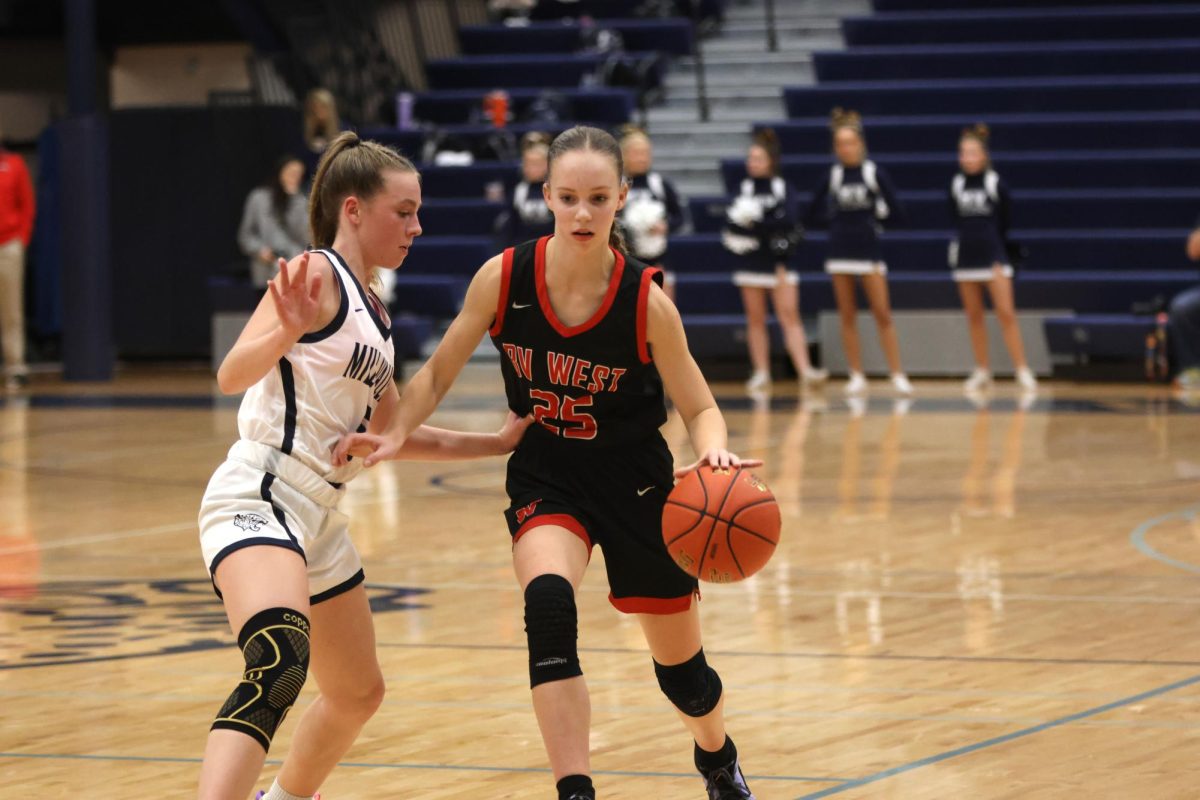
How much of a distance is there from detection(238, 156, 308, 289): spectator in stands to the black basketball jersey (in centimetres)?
1166

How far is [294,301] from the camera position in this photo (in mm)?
3594

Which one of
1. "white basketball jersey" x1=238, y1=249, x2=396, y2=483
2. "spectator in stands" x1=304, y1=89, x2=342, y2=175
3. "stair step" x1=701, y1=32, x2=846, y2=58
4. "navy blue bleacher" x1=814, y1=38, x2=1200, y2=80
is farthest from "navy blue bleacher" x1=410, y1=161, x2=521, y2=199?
"white basketball jersey" x1=238, y1=249, x2=396, y2=483

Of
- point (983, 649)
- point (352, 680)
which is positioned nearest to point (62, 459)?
point (983, 649)

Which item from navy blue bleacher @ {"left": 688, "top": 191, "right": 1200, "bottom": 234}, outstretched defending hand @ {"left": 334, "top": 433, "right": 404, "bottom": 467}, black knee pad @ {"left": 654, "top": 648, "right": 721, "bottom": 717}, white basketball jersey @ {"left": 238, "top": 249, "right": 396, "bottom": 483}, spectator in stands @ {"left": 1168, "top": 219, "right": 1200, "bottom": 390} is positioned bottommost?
spectator in stands @ {"left": 1168, "top": 219, "right": 1200, "bottom": 390}

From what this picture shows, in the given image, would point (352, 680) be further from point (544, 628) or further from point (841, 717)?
point (841, 717)

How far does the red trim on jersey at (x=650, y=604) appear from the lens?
13.1 feet

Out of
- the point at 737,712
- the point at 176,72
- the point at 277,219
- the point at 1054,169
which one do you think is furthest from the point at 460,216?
the point at 737,712

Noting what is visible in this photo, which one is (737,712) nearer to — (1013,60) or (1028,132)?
(1028,132)

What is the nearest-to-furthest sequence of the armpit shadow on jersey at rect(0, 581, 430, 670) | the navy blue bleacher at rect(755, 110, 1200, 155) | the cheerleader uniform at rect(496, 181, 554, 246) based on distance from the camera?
1. the armpit shadow on jersey at rect(0, 581, 430, 670)
2. the cheerleader uniform at rect(496, 181, 554, 246)
3. the navy blue bleacher at rect(755, 110, 1200, 155)

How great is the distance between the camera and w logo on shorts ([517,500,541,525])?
3.96 meters

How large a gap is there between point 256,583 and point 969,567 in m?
4.27

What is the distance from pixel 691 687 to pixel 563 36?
16.2m

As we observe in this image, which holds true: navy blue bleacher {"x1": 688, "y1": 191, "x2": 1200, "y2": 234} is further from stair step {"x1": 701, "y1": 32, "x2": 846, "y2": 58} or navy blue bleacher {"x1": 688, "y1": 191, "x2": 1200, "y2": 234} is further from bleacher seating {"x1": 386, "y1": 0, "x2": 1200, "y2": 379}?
stair step {"x1": 701, "y1": 32, "x2": 846, "y2": 58}

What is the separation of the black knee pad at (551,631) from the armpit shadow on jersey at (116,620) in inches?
95.0
